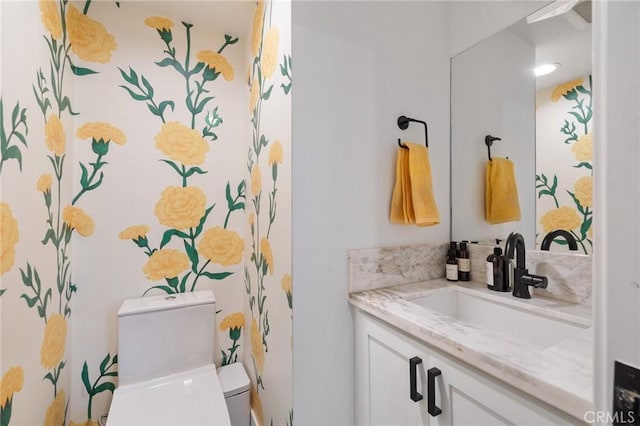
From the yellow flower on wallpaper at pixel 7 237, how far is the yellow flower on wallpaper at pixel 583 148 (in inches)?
71.6

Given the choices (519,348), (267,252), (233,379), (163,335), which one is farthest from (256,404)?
(519,348)

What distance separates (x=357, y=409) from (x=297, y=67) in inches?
49.5

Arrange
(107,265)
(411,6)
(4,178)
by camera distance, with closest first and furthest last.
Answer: (4,178) < (411,6) < (107,265)

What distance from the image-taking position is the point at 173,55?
5.02 feet

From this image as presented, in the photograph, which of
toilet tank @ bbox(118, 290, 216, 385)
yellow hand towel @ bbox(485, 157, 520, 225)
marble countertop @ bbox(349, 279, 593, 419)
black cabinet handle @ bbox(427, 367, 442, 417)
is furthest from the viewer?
toilet tank @ bbox(118, 290, 216, 385)

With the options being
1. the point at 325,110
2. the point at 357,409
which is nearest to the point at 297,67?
the point at 325,110

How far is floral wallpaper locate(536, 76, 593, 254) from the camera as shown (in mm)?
893

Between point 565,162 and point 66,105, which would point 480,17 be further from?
point 66,105

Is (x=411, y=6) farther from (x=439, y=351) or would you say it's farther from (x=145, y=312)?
(x=145, y=312)

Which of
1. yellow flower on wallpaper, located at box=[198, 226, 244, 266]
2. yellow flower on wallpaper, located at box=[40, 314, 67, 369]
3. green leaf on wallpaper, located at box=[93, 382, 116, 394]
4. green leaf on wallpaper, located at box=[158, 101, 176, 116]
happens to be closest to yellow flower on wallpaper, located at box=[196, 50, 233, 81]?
green leaf on wallpaper, located at box=[158, 101, 176, 116]

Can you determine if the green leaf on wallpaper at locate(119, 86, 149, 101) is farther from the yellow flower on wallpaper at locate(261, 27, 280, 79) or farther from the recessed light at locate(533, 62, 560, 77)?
the recessed light at locate(533, 62, 560, 77)

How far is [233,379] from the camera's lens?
1479 millimetres

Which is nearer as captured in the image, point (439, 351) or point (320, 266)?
point (439, 351)

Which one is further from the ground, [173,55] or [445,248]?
[173,55]
